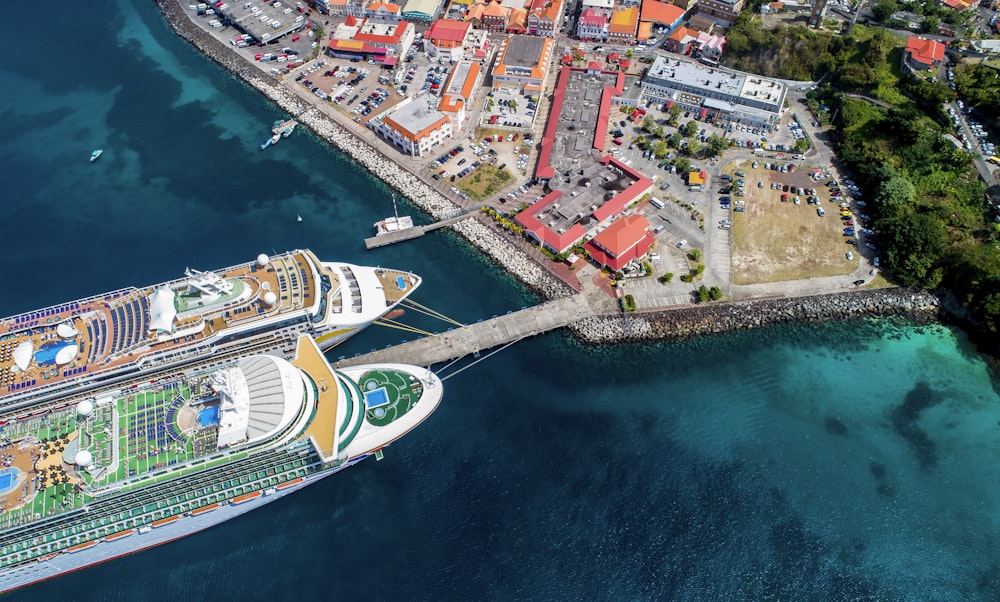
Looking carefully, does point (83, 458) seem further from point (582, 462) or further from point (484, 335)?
point (582, 462)

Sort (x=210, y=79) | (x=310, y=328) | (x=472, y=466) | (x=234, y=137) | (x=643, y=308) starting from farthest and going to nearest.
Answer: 1. (x=210, y=79)
2. (x=234, y=137)
3. (x=643, y=308)
4. (x=310, y=328)
5. (x=472, y=466)

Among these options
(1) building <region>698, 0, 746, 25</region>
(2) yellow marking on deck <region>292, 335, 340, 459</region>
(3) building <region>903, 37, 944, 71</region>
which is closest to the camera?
(2) yellow marking on deck <region>292, 335, 340, 459</region>

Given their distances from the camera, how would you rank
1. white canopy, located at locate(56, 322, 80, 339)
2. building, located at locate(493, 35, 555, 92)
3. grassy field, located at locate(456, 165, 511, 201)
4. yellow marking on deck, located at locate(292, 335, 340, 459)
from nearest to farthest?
yellow marking on deck, located at locate(292, 335, 340, 459) < white canopy, located at locate(56, 322, 80, 339) < grassy field, located at locate(456, 165, 511, 201) < building, located at locate(493, 35, 555, 92)

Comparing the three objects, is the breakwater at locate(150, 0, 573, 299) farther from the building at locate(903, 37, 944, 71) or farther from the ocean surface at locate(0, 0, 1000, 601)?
the building at locate(903, 37, 944, 71)

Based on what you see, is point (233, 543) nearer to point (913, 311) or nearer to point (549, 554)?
point (549, 554)

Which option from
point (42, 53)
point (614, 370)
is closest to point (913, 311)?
point (614, 370)

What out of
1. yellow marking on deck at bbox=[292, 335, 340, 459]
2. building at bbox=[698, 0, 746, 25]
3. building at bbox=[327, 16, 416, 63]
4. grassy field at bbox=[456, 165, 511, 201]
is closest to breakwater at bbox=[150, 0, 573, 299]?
grassy field at bbox=[456, 165, 511, 201]
